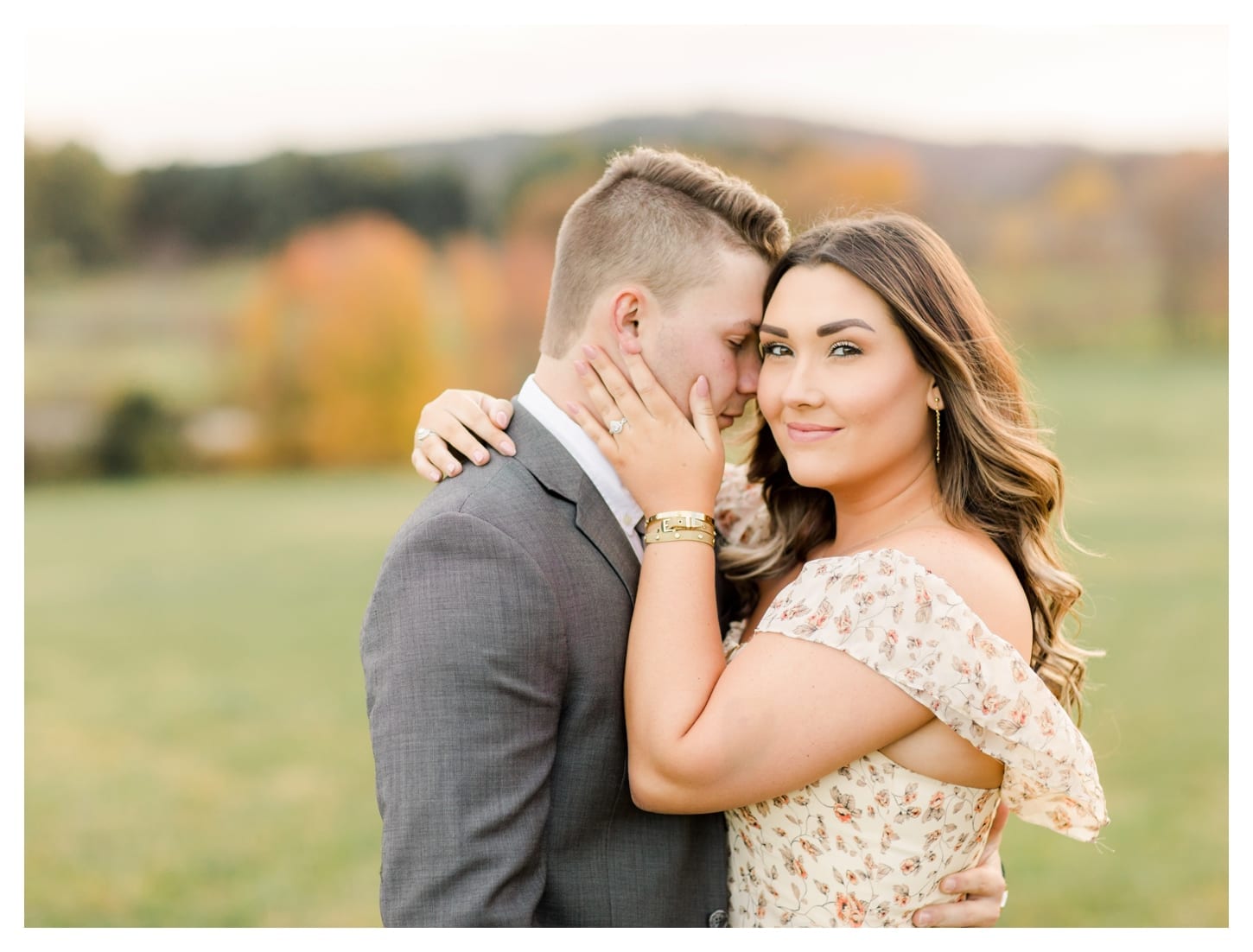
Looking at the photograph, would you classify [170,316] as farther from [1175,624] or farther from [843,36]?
[1175,624]

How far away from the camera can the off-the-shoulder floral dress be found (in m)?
2.47

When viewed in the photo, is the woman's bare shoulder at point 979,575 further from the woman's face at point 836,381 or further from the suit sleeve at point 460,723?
the suit sleeve at point 460,723

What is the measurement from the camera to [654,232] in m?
2.77

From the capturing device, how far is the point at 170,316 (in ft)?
90.1

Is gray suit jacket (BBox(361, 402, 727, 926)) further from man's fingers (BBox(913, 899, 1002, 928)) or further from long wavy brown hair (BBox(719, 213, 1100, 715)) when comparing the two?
long wavy brown hair (BBox(719, 213, 1100, 715))

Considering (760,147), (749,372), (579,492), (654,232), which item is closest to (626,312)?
(654,232)

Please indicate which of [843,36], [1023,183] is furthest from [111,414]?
[1023,183]

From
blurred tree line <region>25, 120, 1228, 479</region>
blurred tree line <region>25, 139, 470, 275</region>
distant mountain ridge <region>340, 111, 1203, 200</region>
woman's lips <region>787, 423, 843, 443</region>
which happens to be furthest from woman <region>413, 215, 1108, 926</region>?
blurred tree line <region>25, 139, 470, 275</region>

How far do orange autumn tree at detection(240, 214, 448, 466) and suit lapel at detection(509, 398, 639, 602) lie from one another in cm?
2511

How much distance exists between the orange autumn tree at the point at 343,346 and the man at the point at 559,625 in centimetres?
2492

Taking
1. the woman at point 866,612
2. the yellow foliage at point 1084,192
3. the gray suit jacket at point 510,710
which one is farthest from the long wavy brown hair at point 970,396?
the yellow foliage at point 1084,192

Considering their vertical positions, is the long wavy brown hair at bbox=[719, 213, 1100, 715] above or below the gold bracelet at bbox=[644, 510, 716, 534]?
above

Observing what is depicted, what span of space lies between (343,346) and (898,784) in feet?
86.7

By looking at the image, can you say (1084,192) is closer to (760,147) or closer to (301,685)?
(760,147)
